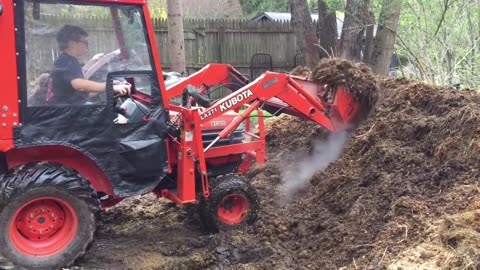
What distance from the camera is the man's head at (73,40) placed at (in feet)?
15.4

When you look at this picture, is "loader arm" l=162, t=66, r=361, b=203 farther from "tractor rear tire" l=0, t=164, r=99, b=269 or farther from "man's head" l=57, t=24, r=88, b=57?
"man's head" l=57, t=24, r=88, b=57

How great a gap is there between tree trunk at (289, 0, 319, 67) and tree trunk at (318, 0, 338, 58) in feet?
0.84

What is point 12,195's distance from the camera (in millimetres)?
4438

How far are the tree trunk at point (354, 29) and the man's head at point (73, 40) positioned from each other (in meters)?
6.66

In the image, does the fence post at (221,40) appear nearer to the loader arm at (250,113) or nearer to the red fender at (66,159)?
the loader arm at (250,113)

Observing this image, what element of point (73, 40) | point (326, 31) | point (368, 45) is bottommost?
point (73, 40)

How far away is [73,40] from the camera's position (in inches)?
186

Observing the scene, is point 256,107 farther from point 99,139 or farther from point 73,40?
point 73,40

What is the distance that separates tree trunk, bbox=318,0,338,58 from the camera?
12.4m

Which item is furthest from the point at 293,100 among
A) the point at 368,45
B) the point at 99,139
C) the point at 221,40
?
the point at 221,40

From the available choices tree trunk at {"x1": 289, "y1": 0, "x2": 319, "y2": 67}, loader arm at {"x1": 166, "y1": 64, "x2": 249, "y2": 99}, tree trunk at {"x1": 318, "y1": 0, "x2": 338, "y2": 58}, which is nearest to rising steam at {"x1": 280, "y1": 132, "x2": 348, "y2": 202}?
loader arm at {"x1": 166, "y1": 64, "x2": 249, "y2": 99}

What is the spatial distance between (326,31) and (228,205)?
307 inches

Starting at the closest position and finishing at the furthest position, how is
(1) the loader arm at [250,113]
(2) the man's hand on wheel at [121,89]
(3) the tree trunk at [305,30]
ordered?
1. (2) the man's hand on wheel at [121,89]
2. (1) the loader arm at [250,113]
3. (3) the tree trunk at [305,30]

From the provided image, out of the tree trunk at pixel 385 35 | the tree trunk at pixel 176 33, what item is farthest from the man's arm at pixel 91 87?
the tree trunk at pixel 385 35
